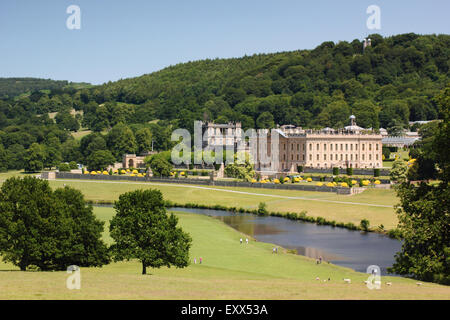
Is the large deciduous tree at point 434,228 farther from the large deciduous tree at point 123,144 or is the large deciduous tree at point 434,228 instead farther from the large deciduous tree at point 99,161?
the large deciduous tree at point 123,144

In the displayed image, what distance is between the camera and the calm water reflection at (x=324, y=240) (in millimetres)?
52438

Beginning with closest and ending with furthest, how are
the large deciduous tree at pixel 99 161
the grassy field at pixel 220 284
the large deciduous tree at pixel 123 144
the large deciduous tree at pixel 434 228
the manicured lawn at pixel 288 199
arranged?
the grassy field at pixel 220 284
the large deciduous tree at pixel 434 228
the manicured lawn at pixel 288 199
the large deciduous tree at pixel 99 161
the large deciduous tree at pixel 123 144

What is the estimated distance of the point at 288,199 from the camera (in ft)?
290

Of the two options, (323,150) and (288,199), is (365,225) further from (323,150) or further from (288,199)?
(323,150)

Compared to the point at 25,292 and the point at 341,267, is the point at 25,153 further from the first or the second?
the point at 25,292

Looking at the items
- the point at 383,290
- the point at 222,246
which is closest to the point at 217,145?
the point at 222,246

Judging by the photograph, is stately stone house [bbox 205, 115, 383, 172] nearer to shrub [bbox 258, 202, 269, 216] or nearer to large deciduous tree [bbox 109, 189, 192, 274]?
shrub [bbox 258, 202, 269, 216]

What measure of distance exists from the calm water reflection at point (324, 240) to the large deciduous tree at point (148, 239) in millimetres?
14094

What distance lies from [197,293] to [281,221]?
164 feet

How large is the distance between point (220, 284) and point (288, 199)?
189ft

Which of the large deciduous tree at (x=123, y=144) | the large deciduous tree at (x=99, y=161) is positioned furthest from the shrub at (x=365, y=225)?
the large deciduous tree at (x=123, y=144)

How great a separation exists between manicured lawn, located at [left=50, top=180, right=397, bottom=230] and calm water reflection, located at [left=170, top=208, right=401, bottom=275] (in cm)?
435

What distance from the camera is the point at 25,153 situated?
149m

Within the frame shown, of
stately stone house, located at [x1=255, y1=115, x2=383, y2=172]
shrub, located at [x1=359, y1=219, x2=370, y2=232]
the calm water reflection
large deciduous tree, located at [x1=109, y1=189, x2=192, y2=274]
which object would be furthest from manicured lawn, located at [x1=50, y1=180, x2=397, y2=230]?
large deciduous tree, located at [x1=109, y1=189, x2=192, y2=274]
